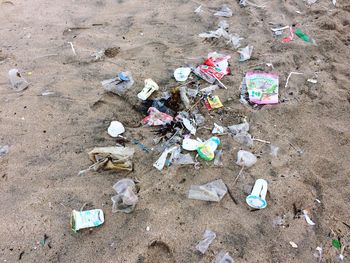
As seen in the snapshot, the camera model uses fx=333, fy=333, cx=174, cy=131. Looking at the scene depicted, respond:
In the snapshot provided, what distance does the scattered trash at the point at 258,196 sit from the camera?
2027 millimetres

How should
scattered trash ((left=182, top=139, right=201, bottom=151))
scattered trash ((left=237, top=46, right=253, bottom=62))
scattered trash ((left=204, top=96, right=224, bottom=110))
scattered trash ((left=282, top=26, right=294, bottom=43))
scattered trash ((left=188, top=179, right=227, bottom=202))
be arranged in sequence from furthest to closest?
scattered trash ((left=282, top=26, right=294, bottom=43)) < scattered trash ((left=237, top=46, right=253, bottom=62)) < scattered trash ((left=204, top=96, right=224, bottom=110)) < scattered trash ((left=182, top=139, right=201, bottom=151)) < scattered trash ((left=188, top=179, right=227, bottom=202))

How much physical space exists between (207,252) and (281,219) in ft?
1.63

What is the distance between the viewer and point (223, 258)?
71.7 inches

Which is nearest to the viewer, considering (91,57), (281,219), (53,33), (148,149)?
(281,219)

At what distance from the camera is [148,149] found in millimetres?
2363

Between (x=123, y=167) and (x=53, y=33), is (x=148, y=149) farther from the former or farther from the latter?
(x=53, y=33)

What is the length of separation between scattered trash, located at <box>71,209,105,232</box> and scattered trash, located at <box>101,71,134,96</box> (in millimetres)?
1105

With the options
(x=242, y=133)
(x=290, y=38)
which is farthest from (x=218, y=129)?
(x=290, y=38)

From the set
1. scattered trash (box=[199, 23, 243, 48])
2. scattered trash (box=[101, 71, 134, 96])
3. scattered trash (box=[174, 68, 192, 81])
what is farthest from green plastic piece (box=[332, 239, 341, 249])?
scattered trash (box=[199, 23, 243, 48])

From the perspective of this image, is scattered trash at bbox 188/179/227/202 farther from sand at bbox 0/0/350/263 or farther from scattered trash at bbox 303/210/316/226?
scattered trash at bbox 303/210/316/226

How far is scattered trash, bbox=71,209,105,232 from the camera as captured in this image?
76.5 inches

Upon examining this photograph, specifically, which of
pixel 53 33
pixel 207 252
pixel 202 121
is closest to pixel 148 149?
pixel 202 121

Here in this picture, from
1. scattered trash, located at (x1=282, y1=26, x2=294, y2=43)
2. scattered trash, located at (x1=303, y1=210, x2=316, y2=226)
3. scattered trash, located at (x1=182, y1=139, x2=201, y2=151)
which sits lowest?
scattered trash, located at (x1=303, y1=210, x2=316, y2=226)

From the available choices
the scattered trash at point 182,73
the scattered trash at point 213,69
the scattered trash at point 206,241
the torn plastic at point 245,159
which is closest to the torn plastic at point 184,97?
the scattered trash at point 182,73
